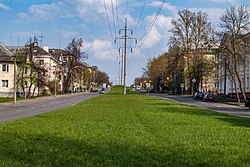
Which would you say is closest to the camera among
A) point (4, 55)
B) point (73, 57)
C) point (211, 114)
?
point (211, 114)

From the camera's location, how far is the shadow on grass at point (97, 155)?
25.6 ft

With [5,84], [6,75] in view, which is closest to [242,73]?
[6,75]

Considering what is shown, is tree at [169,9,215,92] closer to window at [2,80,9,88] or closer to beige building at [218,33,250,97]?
beige building at [218,33,250,97]

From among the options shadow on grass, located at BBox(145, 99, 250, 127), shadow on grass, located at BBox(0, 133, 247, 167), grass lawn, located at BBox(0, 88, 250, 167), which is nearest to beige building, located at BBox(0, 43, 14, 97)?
shadow on grass, located at BBox(145, 99, 250, 127)

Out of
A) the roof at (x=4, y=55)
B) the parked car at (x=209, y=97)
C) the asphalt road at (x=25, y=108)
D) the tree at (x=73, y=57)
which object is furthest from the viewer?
the tree at (x=73, y=57)

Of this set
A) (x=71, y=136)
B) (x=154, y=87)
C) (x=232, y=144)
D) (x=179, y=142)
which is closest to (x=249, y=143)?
(x=232, y=144)

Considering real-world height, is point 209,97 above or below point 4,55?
below

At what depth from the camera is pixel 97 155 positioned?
8625 mm

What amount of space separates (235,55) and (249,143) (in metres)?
41.5

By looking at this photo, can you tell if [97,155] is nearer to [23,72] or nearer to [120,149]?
[120,149]

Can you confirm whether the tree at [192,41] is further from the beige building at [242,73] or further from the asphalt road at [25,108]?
the asphalt road at [25,108]

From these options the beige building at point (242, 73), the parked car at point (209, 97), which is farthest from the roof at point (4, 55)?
the beige building at point (242, 73)

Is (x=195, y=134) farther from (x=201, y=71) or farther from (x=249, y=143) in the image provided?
(x=201, y=71)

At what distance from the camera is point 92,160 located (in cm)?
798
